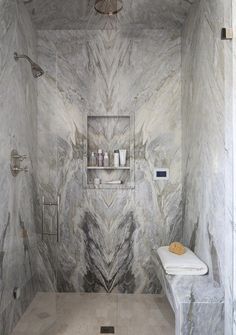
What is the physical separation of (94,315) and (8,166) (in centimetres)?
126

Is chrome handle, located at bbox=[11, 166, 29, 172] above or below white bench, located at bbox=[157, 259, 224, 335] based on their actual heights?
above

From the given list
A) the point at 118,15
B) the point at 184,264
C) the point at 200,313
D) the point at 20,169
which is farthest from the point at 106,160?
the point at 200,313

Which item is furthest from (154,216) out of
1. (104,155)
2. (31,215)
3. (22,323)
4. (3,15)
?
(3,15)

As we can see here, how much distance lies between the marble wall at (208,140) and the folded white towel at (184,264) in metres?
0.06

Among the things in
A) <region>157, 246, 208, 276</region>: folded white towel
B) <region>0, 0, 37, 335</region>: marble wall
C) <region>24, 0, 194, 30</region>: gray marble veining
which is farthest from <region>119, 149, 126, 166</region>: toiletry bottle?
<region>24, 0, 194, 30</region>: gray marble veining

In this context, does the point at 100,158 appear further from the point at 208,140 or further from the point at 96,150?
the point at 208,140

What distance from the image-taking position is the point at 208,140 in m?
1.89

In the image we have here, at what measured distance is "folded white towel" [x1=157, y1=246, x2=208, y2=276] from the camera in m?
1.90

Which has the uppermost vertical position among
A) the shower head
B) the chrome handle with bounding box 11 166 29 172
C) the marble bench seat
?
the shower head

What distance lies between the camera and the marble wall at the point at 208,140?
1.61 metres

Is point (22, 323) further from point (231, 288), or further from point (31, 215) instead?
point (231, 288)

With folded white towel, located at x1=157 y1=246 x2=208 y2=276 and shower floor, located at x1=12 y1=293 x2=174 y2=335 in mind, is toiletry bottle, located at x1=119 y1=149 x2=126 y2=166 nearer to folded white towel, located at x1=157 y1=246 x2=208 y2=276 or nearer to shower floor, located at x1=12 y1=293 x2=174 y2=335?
folded white towel, located at x1=157 y1=246 x2=208 y2=276

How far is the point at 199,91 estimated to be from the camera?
205 cm

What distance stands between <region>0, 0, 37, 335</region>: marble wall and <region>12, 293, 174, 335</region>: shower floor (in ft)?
0.39
